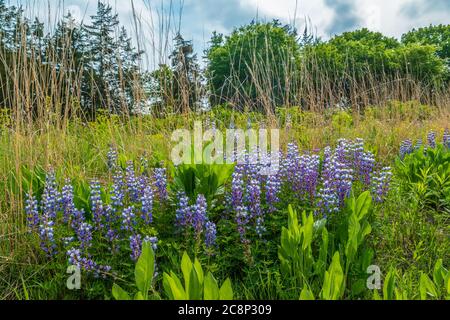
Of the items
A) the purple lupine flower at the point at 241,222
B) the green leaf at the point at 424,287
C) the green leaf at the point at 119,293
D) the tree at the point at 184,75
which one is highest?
the tree at the point at 184,75

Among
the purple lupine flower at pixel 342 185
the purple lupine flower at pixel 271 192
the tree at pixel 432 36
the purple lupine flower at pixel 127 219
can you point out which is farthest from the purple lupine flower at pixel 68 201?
the tree at pixel 432 36

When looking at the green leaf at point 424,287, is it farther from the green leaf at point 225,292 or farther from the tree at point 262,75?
the tree at point 262,75

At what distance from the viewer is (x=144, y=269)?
155cm

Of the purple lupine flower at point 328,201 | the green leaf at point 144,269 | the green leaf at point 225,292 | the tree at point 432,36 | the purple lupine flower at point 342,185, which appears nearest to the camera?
the green leaf at point 225,292

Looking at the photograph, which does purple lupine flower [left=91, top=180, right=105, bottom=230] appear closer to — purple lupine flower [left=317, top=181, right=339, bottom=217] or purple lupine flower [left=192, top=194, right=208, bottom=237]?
purple lupine flower [left=192, top=194, right=208, bottom=237]

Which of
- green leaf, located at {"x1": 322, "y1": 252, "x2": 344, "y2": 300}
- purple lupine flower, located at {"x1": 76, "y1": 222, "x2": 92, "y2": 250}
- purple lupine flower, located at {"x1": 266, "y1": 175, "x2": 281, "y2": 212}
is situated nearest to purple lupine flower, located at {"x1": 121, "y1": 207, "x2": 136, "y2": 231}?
purple lupine flower, located at {"x1": 76, "y1": 222, "x2": 92, "y2": 250}

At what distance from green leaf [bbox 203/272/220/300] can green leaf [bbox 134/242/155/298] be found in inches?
10.4

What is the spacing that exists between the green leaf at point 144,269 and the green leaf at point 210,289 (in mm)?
264

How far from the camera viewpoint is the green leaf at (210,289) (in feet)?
4.62

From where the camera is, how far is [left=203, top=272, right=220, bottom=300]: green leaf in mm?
1408

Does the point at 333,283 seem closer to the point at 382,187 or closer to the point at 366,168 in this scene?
the point at 382,187
